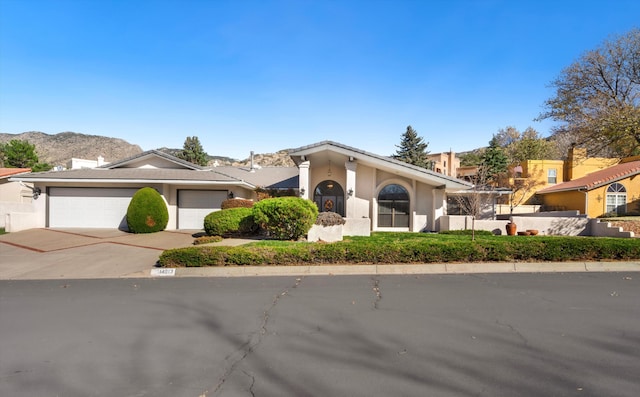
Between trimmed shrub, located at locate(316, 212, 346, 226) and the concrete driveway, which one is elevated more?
trimmed shrub, located at locate(316, 212, 346, 226)

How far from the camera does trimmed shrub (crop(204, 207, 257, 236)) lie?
50.9 ft

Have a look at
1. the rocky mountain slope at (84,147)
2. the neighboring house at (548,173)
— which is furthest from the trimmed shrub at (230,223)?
the rocky mountain slope at (84,147)

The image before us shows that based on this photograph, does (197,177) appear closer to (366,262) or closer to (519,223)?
(366,262)

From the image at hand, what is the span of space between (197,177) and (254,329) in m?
15.5

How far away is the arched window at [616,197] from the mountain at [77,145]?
95.4 metres

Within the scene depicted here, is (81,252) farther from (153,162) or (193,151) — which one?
(193,151)

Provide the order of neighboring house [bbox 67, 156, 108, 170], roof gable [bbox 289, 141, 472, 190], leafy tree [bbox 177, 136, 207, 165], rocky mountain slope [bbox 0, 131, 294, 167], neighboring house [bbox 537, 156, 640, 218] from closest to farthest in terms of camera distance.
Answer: roof gable [bbox 289, 141, 472, 190] < neighboring house [bbox 537, 156, 640, 218] < neighboring house [bbox 67, 156, 108, 170] < leafy tree [bbox 177, 136, 207, 165] < rocky mountain slope [bbox 0, 131, 294, 167]

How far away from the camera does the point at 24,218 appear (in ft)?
59.6

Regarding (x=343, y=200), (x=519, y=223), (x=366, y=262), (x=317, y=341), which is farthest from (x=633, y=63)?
(x=317, y=341)

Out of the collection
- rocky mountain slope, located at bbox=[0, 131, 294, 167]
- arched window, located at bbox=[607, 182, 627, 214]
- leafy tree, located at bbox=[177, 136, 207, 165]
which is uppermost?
rocky mountain slope, located at bbox=[0, 131, 294, 167]

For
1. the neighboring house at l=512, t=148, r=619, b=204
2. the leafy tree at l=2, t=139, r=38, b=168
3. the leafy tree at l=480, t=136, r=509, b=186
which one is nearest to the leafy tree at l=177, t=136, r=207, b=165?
the leafy tree at l=2, t=139, r=38, b=168

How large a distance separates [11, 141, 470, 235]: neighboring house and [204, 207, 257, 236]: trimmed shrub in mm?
2936

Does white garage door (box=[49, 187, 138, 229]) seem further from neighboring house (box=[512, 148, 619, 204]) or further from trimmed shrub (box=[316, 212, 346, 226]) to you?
neighboring house (box=[512, 148, 619, 204])

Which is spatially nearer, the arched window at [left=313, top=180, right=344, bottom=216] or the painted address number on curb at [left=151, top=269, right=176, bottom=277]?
the painted address number on curb at [left=151, top=269, right=176, bottom=277]
